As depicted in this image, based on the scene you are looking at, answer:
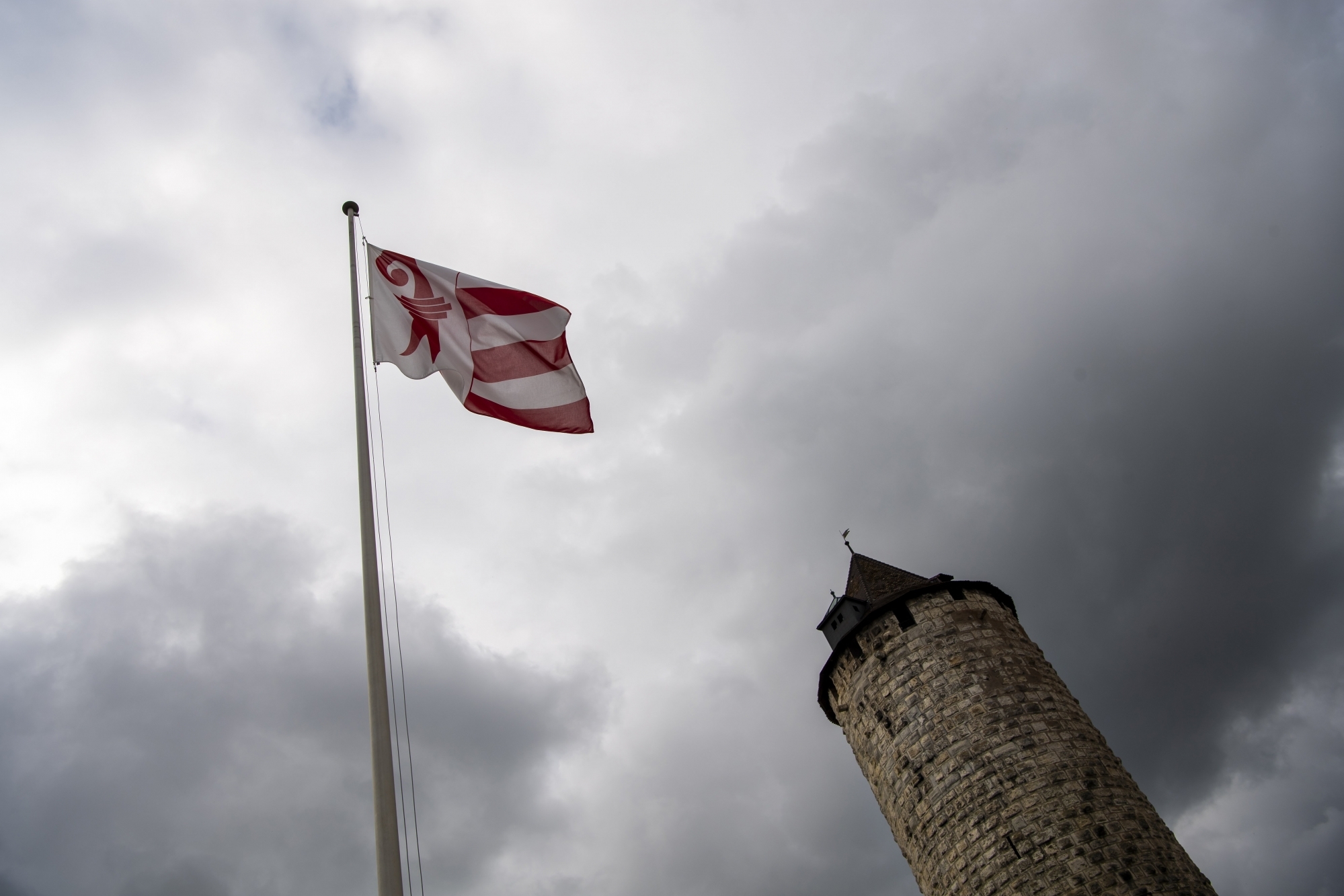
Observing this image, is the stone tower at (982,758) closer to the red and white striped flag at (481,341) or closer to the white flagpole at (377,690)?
the red and white striped flag at (481,341)

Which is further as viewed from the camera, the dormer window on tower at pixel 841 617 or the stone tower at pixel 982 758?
the dormer window on tower at pixel 841 617

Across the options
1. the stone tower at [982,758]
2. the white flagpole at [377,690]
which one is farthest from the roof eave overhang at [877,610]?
the white flagpole at [377,690]

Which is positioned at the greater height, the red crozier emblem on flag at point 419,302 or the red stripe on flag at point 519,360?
the red crozier emblem on flag at point 419,302

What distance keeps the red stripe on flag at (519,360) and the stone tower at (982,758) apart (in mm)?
14415

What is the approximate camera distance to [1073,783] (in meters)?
17.3

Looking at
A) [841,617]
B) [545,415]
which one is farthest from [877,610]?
[545,415]

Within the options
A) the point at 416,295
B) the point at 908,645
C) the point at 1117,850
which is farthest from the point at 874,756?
the point at 416,295

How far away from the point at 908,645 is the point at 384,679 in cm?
1744

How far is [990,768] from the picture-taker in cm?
1786

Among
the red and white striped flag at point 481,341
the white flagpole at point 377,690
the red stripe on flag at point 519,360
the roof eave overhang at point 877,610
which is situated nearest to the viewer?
the white flagpole at point 377,690

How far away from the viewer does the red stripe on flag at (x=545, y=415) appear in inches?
356

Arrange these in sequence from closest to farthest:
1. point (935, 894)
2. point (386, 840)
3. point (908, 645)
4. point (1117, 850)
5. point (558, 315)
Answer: point (386, 840) → point (558, 315) → point (1117, 850) → point (935, 894) → point (908, 645)

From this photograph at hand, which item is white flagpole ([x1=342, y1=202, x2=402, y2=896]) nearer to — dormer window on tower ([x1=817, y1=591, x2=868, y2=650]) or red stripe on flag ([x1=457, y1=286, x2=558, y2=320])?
red stripe on flag ([x1=457, y1=286, x2=558, y2=320])

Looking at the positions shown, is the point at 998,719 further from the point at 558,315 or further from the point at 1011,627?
the point at 558,315
